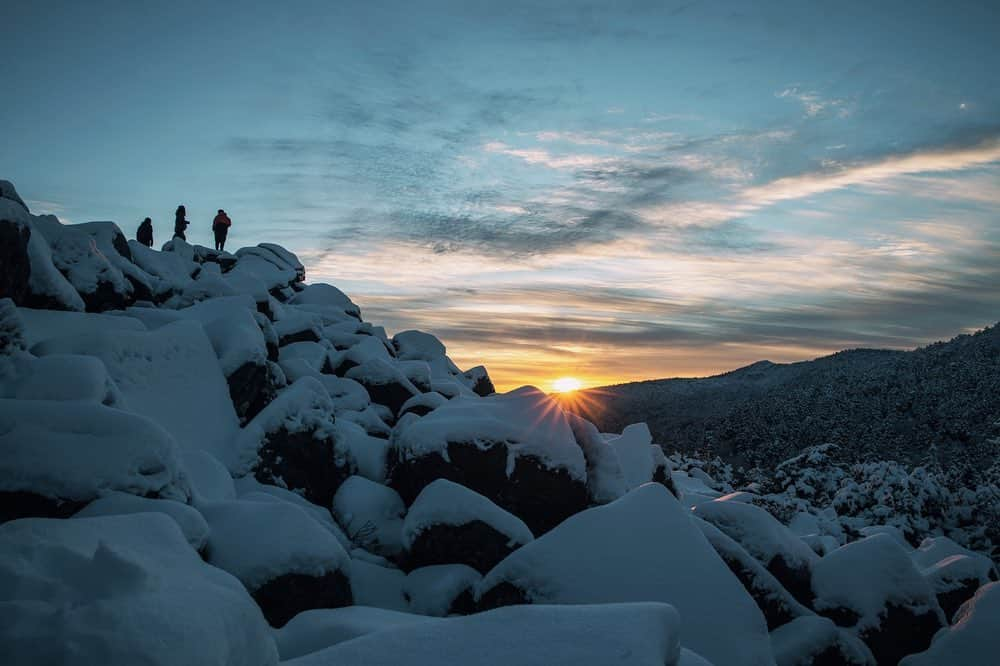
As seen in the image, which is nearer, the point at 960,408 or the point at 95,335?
the point at 95,335

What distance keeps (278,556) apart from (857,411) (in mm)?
37924

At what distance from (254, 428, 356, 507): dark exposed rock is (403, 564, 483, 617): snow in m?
2.78

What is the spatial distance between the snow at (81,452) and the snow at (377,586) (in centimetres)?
355

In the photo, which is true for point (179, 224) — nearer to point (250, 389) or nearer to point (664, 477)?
point (250, 389)

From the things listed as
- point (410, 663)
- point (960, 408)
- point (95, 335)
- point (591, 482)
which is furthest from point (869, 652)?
point (960, 408)

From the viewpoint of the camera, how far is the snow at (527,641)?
4164 mm

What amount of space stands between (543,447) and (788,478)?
1648 centimetres

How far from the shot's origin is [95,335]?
1036 centimetres

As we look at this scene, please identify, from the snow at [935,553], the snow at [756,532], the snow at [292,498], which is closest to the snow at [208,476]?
the snow at [292,498]

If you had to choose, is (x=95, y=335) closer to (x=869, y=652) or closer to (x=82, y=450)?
(x=82, y=450)

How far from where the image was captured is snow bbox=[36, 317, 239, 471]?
10.3 meters

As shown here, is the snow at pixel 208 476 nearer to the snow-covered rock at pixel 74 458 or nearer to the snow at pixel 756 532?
the snow-covered rock at pixel 74 458

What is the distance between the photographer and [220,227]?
27500mm

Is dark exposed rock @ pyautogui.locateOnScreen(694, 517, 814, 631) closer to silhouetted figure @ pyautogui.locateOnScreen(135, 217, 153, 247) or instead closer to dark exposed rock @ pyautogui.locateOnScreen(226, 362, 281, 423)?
dark exposed rock @ pyautogui.locateOnScreen(226, 362, 281, 423)
